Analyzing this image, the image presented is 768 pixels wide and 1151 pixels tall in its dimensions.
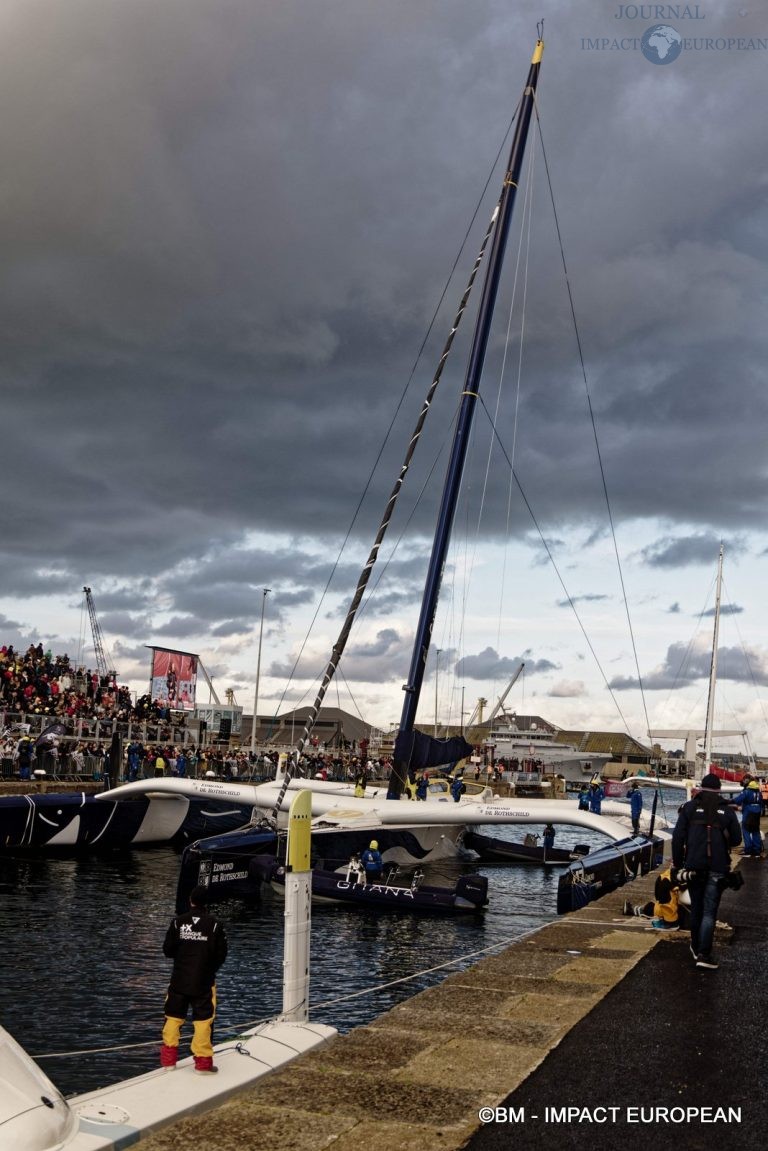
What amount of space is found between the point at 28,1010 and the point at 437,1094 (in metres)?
8.53

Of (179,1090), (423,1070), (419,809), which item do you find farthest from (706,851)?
(419,809)

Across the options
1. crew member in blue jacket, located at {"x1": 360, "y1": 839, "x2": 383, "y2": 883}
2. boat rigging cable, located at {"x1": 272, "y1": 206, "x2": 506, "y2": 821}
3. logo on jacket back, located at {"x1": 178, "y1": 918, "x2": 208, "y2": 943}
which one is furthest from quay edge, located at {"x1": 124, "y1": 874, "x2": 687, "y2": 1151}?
crew member in blue jacket, located at {"x1": 360, "y1": 839, "x2": 383, "y2": 883}

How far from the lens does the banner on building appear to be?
60.0m

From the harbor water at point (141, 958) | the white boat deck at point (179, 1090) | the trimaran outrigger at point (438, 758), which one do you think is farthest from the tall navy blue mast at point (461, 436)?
the white boat deck at point (179, 1090)

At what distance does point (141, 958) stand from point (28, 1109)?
11.4 metres

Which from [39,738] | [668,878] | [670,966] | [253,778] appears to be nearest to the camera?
[670,966]

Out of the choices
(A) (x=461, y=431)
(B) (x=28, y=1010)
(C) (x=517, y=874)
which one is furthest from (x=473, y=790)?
(B) (x=28, y=1010)

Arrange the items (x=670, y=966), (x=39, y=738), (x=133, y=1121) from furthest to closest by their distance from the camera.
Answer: (x=39, y=738), (x=670, y=966), (x=133, y=1121)

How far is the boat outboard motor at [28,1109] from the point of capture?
474 centimetres

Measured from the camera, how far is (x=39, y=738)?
1391 inches

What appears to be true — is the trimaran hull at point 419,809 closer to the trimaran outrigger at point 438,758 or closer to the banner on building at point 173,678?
the trimaran outrigger at point 438,758

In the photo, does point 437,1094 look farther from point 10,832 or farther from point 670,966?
point 10,832

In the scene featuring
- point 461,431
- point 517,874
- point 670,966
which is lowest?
point 517,874

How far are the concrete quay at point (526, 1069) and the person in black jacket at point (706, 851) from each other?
1.33 ft
